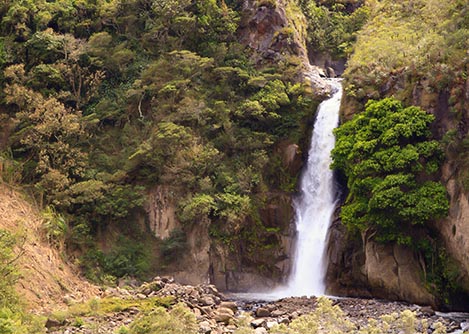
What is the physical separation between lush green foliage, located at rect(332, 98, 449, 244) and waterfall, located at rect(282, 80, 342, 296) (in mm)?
2997

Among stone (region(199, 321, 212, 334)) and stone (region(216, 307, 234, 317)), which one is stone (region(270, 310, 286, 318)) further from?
stone (region(199, 321, 212, 334))

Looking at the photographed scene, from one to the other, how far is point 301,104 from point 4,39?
17.3 meters

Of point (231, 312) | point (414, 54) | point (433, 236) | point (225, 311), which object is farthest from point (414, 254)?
point (414, 54)

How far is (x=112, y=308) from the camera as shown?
19.9 metres

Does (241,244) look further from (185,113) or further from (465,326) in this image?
(465,326)

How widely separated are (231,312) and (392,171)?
9010 millimetres

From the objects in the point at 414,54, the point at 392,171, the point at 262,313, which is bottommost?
the point at 262,313

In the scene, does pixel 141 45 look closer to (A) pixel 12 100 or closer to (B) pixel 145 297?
(A) pixel 12 100

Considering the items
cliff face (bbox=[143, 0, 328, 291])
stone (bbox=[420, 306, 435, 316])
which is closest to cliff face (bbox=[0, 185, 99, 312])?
cliff face (bbox=[143, 0, 328, 291])

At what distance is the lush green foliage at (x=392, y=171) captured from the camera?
2191cm

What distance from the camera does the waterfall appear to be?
88.1ft

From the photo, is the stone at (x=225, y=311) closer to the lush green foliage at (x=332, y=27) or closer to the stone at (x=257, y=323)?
the stone at (x=257, y=323)

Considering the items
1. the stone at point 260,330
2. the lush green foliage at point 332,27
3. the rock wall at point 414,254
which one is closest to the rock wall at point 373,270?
the rock wall at point 414,254

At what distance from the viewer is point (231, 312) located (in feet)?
66.2
